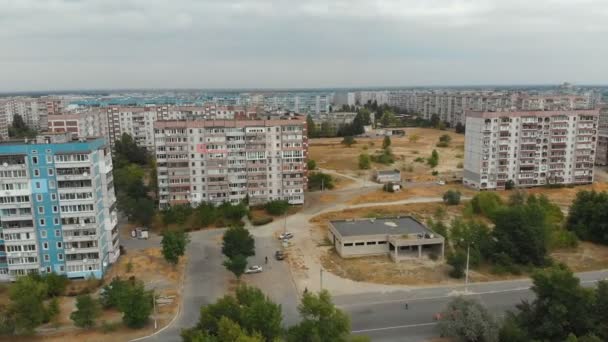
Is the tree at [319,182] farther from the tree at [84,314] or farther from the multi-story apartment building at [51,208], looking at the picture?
the tree at [84,314]

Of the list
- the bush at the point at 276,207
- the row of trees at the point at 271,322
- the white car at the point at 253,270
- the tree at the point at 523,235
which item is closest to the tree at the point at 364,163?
the bush at the point at 276,207

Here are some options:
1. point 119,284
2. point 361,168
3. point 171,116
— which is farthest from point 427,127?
point 119,284

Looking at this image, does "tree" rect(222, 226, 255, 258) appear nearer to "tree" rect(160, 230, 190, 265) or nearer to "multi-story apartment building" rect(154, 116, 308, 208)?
"tree" rect(160, 230, 190, 265)

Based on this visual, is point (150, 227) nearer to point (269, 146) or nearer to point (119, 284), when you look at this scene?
point (269, 146)

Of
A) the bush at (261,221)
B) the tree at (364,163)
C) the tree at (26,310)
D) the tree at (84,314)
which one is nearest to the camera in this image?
the tree at (26,310)

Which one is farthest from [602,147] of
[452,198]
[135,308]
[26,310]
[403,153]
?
[26,310]

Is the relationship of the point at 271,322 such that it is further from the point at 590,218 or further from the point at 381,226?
the point at 590,218

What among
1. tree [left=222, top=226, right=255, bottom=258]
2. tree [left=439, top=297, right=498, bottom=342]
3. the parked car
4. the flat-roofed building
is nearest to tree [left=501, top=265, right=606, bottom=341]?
tree [left=439, top=297, right=498, bottom=342]
